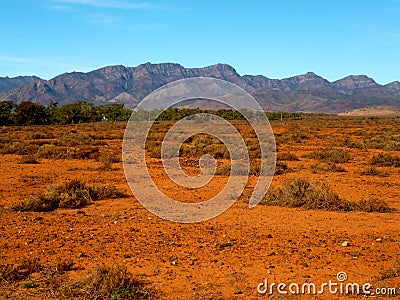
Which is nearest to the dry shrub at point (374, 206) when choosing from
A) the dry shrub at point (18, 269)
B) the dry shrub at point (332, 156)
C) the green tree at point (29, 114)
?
the dry shrub at point (18, 269)

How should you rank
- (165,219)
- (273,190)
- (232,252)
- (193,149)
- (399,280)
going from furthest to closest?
(193,149) < (273,190) < (165,219) < (232,252) < (399,280)

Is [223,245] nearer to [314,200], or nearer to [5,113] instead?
[314,200]

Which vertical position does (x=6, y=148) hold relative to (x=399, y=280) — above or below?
above

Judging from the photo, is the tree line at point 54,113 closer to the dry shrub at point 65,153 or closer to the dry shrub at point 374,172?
the dry shrub at point 65,153

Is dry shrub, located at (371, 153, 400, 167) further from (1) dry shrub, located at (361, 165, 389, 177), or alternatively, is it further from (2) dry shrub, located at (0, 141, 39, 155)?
(2) dry shrub, located at (0, 141, 39, 155)

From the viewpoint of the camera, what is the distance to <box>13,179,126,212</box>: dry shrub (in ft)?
30.3

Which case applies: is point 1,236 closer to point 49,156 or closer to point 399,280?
point 399,280

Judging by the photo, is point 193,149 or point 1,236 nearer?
point 1,236

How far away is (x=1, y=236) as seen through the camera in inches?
288

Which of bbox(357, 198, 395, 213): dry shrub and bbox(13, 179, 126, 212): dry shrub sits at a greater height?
bbox(13, 179, 126, 212): dry shrub

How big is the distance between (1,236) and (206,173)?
8.48 metres

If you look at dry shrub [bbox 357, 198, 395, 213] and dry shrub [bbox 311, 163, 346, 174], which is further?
dry shrub [bbox 311, 163, 346, 174]

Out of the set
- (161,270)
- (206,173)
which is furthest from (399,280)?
(206,173)

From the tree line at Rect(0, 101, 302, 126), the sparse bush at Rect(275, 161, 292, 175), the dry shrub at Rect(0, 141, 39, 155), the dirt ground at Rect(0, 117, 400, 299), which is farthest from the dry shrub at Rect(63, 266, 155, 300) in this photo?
the tree line at Rect(0, 101, 302, 126)
